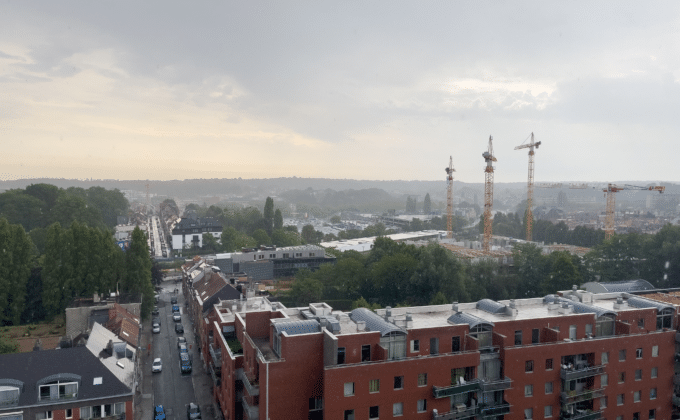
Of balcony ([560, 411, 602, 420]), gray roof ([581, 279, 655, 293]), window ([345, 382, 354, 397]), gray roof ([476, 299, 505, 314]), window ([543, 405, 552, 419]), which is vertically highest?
gray roof ([476, 299, 505, 314])

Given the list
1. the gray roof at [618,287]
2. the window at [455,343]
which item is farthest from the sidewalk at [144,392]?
the gray roof at [618,287]

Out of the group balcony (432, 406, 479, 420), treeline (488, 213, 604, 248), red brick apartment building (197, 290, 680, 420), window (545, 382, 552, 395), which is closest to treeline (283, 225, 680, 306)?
red brick apartment building (197, 290, 680, 420)

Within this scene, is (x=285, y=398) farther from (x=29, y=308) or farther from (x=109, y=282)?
(x=29, y=308)

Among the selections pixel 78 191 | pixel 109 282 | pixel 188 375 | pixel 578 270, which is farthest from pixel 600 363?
pixel 78 191

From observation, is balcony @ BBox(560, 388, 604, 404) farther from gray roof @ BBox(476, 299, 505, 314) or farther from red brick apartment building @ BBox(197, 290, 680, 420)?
gray roof @ BBox(476, 299, 505, 314)

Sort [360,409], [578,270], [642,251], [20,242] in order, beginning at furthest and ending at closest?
1. [642,251]
2. [578,270]
3. [20,242]
4. [360,409]

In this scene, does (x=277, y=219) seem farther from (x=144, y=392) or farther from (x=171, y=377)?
(x=144, y=392)
